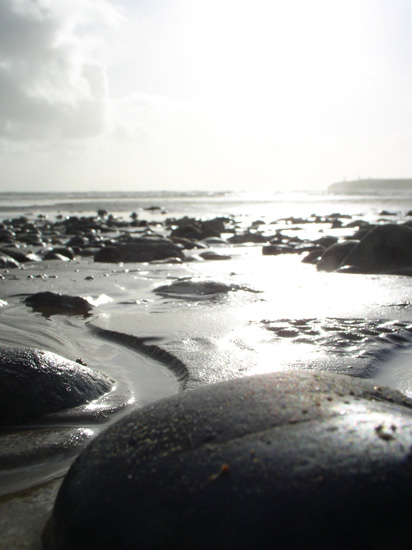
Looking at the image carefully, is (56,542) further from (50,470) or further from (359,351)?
(359,351)

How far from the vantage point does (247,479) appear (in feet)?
3.68

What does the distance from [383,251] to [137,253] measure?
12.3ft

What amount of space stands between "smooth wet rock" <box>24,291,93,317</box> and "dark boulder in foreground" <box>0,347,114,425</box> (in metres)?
1.71

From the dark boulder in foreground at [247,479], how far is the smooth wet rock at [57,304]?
2825 mm

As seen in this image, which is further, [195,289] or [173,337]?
[195,289]

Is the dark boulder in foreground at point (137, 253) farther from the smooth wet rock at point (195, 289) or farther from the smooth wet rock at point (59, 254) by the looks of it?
the smooth wet rock at point (195, 289)

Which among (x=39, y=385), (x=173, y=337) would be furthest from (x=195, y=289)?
(x=39, y=385)

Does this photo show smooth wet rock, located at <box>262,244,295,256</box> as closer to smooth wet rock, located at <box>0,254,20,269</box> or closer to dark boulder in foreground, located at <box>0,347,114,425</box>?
smooth wet rock, located at <box>0,254,20,269</box>

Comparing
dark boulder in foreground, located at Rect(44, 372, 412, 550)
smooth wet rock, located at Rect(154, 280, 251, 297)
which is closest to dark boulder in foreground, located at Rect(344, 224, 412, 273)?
smooth wet rock, located at Rect(154, 280, 251, 297)

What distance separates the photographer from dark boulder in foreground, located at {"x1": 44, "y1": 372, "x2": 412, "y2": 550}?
1.04 metres

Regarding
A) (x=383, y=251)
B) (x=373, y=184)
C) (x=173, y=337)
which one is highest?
(x=373, y=184)

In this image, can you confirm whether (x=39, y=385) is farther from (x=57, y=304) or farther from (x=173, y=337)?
(x=57, y=304)

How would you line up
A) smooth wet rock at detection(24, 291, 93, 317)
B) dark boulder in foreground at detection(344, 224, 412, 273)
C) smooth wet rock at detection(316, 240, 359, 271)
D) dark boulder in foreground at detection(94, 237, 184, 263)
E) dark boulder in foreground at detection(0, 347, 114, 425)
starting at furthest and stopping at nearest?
dark boulder in foreground at detection(94, 237, 184, 263)
smooth wet rock at detection(316, 240, 359, 271)
dark boulder in foreground at detection(344, 224, 412, 273)
smooth wet rock at detection(24, 291, 93, 317)
dark boulder in foreground at detection(0, 347, 114, 425)

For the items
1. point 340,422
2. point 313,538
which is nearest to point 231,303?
point 340,422
